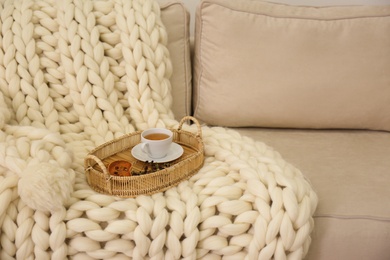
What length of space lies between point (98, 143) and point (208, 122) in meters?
0.41

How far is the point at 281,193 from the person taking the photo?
858mm

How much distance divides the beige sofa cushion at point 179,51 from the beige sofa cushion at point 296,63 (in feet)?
0.22

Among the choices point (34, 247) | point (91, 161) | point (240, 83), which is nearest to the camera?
point (34, 247)

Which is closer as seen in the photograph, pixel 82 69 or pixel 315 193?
pixel 315 193

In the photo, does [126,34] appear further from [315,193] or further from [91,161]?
[315,193]

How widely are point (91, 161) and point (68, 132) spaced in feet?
0.78

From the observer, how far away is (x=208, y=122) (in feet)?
4.40

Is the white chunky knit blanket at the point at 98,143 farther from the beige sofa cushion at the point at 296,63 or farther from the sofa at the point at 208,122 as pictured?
the beige sofa cushion at the point at 296,63

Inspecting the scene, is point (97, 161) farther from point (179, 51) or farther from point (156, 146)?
point (179, 51)

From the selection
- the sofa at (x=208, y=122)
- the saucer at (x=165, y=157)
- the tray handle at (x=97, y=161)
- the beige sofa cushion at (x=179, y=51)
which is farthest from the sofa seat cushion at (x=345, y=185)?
the tray handle at (x=97, y=161)

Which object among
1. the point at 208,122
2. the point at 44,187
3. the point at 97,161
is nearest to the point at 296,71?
the point at 208,122

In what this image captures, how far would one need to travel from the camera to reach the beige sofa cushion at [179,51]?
1298 mm

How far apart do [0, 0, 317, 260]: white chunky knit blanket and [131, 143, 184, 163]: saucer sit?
0.24ft

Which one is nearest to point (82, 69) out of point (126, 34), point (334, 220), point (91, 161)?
point (126, 34)
